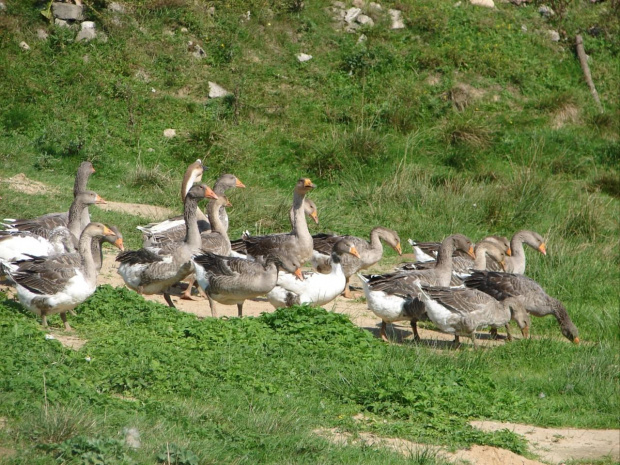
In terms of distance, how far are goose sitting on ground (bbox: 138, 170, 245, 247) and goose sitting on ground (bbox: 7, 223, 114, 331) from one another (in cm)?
213

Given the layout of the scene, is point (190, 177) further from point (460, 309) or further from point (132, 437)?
point (132, 437)

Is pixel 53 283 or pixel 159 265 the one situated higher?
pixel 53 283

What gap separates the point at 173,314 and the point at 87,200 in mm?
2582

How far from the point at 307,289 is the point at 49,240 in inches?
133

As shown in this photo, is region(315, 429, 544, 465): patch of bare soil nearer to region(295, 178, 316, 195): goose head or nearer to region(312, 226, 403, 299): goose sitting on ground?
region(312, 226, 403, 299): goose sitting on ground

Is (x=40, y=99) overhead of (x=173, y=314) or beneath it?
beneath

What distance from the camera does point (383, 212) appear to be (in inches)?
617

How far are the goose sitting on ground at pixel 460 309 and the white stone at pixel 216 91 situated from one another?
10.5 metres

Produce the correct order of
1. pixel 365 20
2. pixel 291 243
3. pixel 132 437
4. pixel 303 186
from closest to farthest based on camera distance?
pixel 132 437 < pixel 291 243 < pixel 303 186 < pixel 365 20

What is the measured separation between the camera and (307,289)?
422 inches

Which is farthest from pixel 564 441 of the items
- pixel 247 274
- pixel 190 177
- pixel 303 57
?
pixel 303 57

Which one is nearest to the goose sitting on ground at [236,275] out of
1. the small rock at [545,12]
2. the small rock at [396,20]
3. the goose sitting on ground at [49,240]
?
the goose sitting on ground at [49,240]

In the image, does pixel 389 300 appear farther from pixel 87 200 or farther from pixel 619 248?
pixel 619 248

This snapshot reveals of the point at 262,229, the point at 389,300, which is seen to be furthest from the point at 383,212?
the point at 389,300
